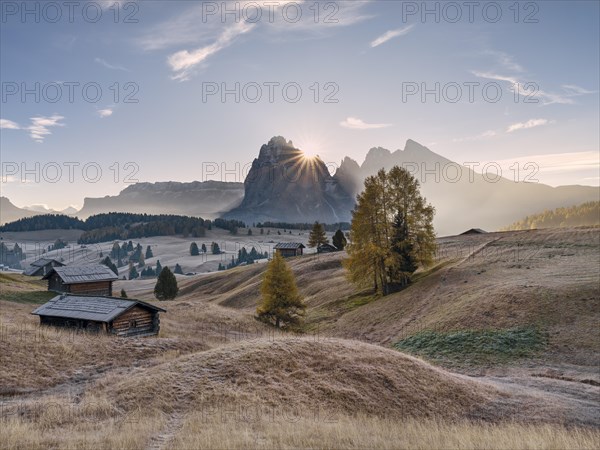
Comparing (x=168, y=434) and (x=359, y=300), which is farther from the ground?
(x=168, y=434)

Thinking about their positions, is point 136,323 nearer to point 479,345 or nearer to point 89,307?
point 89,307

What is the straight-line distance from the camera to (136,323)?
116 feet

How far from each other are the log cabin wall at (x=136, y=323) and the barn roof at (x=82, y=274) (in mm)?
25415

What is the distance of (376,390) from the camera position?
17.9m

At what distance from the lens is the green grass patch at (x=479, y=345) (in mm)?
28594

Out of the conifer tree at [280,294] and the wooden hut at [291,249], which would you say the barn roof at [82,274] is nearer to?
the conifer tree at [280,294]

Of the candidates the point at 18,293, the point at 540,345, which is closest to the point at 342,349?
the point at 540,345

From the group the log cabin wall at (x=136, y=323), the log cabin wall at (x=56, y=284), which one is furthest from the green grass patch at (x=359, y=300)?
the log cabin wall at (x=56, y=284)


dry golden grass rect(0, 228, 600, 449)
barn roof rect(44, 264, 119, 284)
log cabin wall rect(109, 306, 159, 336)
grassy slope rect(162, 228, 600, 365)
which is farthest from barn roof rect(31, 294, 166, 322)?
barn roof rect(44, 264, 119, 284)

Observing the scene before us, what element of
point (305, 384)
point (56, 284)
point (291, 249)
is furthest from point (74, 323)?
point (291, 249)

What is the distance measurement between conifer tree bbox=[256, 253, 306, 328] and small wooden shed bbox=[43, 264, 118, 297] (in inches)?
1065

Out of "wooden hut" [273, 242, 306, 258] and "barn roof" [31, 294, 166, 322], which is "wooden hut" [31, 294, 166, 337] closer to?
"barn roof" [31, 294, 166, 322]

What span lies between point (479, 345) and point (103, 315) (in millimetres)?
28806

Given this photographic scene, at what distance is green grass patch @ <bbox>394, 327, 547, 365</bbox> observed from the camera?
2859 centimetres
